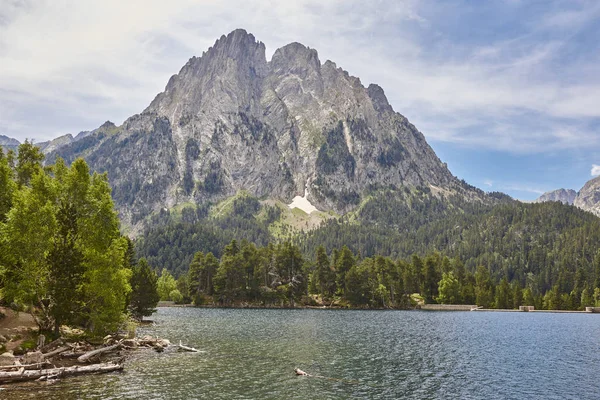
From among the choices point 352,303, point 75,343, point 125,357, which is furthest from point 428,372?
point 352,303

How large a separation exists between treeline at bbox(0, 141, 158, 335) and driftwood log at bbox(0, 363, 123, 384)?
957 centimetres

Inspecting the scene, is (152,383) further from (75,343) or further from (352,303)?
(352,303)

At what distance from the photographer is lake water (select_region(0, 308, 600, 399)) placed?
1580 inches

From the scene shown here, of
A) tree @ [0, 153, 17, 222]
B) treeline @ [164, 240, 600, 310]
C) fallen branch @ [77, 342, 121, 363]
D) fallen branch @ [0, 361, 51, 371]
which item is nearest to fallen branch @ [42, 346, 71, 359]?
fallen branch @ [77, 342, 121, 363]

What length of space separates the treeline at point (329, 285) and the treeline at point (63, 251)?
114 meters

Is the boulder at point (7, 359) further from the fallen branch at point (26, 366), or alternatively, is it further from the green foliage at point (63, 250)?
the green foliage at point (63, 250)

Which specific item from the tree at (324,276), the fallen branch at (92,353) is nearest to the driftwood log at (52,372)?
the fallen branch at (92,353)

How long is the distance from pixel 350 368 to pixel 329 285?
129202 mm

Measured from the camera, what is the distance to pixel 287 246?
186 m

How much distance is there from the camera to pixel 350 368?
52.0 meters

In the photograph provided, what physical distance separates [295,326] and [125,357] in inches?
1913

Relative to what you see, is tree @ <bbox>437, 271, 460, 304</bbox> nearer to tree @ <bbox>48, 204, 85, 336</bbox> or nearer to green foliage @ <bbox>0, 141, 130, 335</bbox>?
green foliage @ <bbox>0, 141, 130, 335</bbox>

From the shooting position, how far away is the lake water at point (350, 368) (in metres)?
40.1

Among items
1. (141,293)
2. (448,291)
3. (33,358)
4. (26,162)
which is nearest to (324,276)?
(448,291)
